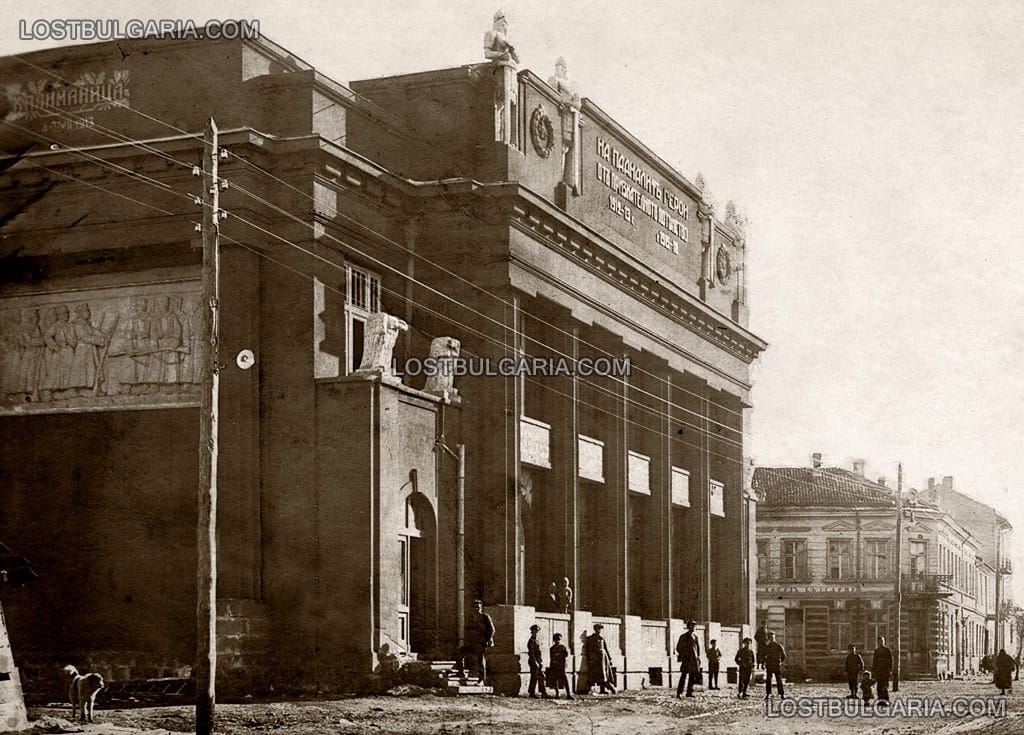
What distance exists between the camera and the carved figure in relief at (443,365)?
32209 mm

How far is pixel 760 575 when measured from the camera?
76062 mm

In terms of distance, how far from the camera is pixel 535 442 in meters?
36.5

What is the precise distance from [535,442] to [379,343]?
7.89 meters

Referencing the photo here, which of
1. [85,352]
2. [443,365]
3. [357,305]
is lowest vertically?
[443,365]

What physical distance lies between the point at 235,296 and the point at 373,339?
2681 mm

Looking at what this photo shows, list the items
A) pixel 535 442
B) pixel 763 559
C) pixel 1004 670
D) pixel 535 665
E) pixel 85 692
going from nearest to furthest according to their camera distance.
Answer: pixel 85 692, pixel 535 665, pixel 535 442, pixel 1004 670, pixel 763 559

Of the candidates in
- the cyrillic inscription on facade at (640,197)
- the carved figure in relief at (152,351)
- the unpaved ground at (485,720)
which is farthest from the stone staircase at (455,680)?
the cyrillic inscription on facade at (640,197)

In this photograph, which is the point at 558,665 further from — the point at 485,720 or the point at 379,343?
the point at 379,343

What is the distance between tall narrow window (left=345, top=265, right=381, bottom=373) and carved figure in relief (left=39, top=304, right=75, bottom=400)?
17.4 ft

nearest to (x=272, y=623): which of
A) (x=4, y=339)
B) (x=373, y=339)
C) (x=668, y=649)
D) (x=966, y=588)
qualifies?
(x=373, y=339)

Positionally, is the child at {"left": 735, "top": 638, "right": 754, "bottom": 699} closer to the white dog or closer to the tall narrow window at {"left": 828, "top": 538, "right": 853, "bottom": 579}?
the white dog

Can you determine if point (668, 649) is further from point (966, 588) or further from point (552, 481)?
point (966, 588)

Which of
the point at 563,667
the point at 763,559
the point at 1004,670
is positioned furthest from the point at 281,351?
the point at 763,559

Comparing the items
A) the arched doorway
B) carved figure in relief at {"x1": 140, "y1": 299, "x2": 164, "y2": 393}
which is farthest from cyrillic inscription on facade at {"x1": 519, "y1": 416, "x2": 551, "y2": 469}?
carved figure in relief at {"x1": 140, "y1": 299, "x2": 164, "y2": 393}
